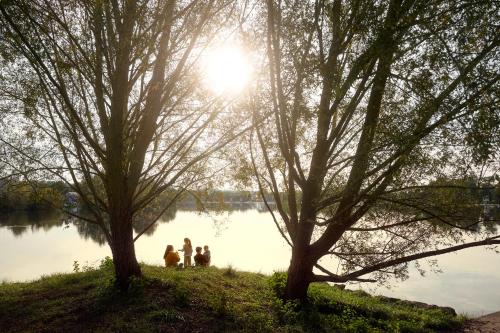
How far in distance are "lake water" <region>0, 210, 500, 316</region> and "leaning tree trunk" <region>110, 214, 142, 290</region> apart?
3113mm

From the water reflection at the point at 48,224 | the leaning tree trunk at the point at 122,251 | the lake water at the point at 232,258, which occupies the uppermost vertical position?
the leaning tree trunk at the point at 122,251

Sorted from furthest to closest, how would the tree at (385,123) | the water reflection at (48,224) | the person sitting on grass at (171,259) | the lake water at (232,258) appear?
the water reflection at (48,224) → the lake water at (232,258) → the person sitting on grass at (171,259) → the tree at (385,123)

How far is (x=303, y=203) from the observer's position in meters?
9.68

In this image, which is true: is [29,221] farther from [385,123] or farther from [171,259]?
[385,123]

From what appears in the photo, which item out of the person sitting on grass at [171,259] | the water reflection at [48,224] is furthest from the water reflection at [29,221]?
the person sitting on grass at [171,259]

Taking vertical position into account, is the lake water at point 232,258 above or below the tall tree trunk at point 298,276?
below

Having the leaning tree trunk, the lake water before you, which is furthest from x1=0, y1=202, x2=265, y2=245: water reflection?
the leaning tree trunk

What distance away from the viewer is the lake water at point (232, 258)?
19.5 m

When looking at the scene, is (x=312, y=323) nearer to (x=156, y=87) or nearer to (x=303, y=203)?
(x=303, y=203)

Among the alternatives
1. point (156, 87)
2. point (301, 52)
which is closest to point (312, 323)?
point (301, 52)

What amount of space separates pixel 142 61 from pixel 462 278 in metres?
22.1

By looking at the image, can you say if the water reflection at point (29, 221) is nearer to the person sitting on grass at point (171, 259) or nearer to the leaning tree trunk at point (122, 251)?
the person sitting on grass at point (171, 259)

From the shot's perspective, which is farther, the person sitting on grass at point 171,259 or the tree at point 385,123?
the person sitting on grass at point 171,259

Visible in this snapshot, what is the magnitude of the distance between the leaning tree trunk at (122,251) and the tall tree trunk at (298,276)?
3.90 metres
